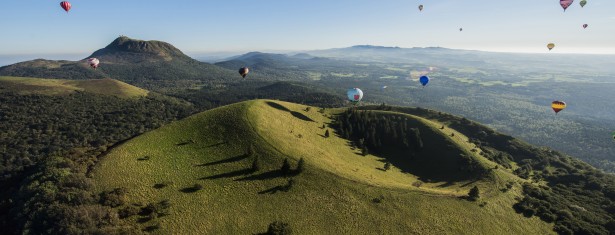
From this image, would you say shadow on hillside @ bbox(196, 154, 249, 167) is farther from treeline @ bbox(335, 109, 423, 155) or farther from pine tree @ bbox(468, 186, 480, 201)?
pine tree @ bbox(468, 186, 480, 201)

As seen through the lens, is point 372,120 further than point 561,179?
Yes

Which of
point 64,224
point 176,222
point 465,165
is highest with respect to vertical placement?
point 64,224

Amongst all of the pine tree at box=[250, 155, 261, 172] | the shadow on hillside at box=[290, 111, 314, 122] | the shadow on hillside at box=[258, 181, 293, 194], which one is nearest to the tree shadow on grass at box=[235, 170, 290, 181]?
the pine tree at box=[250, 155, 261, 172]

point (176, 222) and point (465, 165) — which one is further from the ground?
point (176, 222)

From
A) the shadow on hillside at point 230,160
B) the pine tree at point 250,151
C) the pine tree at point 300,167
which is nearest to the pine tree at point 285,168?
the pine tree at point 300,167

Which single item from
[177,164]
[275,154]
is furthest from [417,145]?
[177,164]

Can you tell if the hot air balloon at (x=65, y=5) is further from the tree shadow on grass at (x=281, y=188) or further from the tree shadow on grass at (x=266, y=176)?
the tree shadow on grass at (x=281, y=188)

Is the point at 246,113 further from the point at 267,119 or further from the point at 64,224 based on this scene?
the point at 64,224
